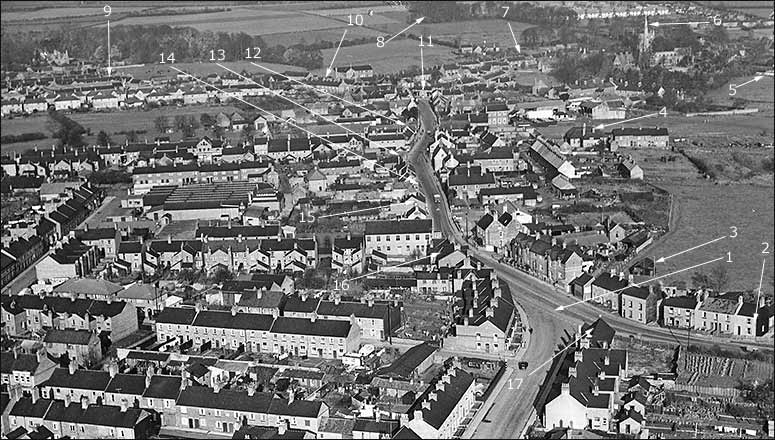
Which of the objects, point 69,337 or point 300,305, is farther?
point 300,305

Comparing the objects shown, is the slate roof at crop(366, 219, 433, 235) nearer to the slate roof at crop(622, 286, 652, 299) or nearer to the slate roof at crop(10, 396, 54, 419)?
the slate roof at crop(622, 286, 652, 299)

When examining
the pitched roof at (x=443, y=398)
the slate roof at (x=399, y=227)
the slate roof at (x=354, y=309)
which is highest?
the slate roof at (x=399, y=227)

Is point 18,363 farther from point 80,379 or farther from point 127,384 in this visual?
point 127,384

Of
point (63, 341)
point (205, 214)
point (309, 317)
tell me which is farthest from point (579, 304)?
point (205, 214)

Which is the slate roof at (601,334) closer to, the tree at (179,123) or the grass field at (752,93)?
the tree at (179,123)

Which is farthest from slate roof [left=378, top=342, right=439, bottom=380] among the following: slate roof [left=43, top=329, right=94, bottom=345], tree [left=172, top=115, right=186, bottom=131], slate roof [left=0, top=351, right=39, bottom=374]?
tree [left=172, top=115, right=186, bottom=131]

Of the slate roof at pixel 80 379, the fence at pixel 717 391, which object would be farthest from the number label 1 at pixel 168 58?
the fence at pixel 717 391

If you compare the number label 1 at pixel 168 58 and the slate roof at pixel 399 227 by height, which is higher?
the number label 1 at pixel 168 58

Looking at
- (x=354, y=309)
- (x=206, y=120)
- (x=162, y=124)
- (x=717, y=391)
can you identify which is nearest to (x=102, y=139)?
(x=162, y=124)
